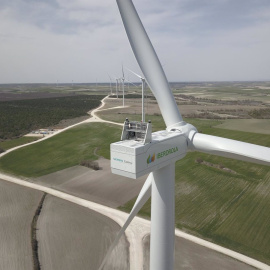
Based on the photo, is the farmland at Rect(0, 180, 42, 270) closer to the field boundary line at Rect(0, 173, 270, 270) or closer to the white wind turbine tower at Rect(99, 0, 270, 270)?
the field boundary line at Rect(0, 173, 270, 270)

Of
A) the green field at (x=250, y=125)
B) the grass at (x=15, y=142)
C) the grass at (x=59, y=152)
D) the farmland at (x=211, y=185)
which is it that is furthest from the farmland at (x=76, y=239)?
the green field at (x=250, y=125)

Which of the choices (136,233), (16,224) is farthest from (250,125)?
(16,224)

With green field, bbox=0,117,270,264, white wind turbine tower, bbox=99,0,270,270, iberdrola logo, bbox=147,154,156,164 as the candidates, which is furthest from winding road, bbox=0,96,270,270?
iberdrola logo, bbox=147,154,156,164

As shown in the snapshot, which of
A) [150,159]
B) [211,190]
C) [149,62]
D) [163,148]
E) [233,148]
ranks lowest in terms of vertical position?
[211,190]

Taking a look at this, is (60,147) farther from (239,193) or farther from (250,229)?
(250,229)

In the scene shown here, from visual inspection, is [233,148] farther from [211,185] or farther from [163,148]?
[211,185]

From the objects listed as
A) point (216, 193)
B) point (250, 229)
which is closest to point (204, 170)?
point (216, 193)

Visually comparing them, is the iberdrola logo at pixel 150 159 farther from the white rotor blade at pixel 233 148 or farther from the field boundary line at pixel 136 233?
the field boundary line at pixel 136 233
